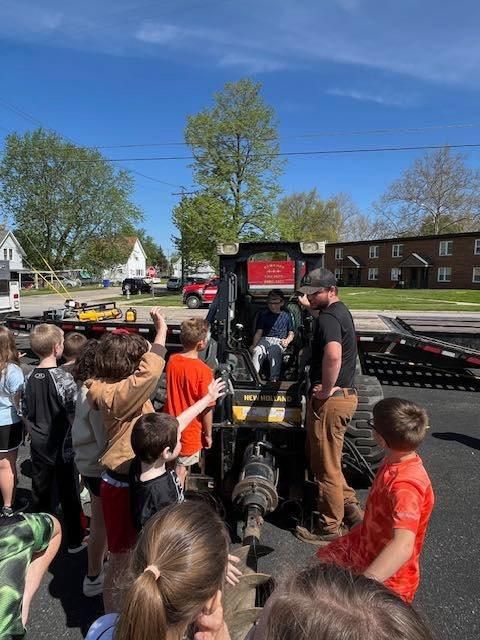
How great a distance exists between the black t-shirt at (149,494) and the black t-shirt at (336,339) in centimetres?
147

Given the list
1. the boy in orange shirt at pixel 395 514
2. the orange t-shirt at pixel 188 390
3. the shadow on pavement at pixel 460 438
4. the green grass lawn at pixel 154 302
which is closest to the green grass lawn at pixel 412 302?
the green grass lawn at pixel 154 302

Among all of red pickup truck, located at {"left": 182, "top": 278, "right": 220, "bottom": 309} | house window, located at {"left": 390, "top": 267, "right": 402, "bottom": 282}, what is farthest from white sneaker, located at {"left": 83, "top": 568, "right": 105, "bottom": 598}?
house window, located at {"left": 390, "top": 267, "right": 402, "bottom": 282}

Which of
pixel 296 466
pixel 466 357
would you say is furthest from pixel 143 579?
pixel 466 357

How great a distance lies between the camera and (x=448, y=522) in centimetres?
374

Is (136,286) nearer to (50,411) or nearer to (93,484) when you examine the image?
(50,411)

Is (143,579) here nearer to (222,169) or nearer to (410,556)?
(410,556)

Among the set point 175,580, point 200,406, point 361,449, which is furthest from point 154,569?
point 361,449

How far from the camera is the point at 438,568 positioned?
3.16 meters

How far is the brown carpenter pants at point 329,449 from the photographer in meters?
3.34

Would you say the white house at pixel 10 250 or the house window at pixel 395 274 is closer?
the house window at pixel 395 274

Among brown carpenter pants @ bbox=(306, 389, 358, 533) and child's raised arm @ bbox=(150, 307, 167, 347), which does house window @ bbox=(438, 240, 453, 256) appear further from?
child's raised arm @ bbox=(150, 307, 167, 347)

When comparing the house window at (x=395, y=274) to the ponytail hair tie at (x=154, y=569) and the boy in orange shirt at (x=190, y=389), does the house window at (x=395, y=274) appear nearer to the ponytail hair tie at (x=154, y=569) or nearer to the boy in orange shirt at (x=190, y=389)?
the boy in orange shirt at (x=190, y=389)

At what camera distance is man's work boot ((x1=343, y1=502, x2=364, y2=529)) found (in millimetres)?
3609

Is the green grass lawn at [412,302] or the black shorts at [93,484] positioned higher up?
the black shorts at [93,484]
